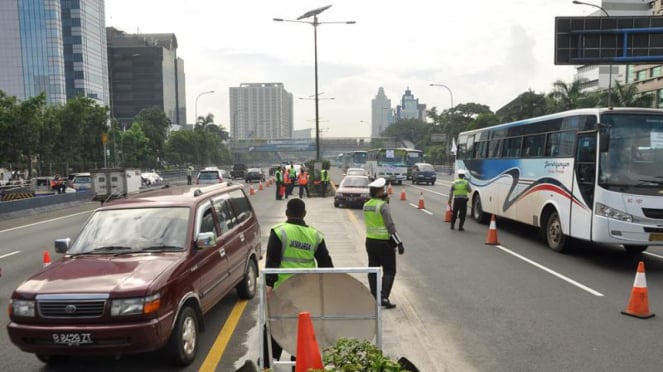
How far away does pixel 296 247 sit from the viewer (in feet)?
15.9

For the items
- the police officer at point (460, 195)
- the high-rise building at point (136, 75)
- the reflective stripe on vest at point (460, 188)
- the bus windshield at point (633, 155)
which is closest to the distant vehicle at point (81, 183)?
the police officer at point (460, 195)

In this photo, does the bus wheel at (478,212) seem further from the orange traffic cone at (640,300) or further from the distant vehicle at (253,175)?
the distant vehicle at (253,175)

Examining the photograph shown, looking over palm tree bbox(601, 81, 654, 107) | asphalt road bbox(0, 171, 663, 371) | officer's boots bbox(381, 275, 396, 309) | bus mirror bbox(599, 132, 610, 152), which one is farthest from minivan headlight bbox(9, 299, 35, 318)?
palm tree bbox(601, 81, 654, 107)

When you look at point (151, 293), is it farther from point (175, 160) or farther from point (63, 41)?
point (63, 41)

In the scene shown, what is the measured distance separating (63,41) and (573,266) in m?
117

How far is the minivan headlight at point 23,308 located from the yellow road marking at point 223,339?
1.68 metres

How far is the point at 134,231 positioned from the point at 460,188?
10.6 meters

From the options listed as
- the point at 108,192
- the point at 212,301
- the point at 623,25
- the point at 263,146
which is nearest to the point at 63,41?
the point at 263,146

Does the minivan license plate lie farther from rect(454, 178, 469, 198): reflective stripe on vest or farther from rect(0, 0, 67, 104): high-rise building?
rect(0, 0, 67, 104): high-rise building

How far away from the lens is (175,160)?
260 feet

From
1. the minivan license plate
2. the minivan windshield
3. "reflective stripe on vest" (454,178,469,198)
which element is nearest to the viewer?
the minivan license plate

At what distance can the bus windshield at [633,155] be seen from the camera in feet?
31.7

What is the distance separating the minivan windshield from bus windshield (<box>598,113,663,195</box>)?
802cm

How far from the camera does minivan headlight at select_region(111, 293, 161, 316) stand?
466 cm
